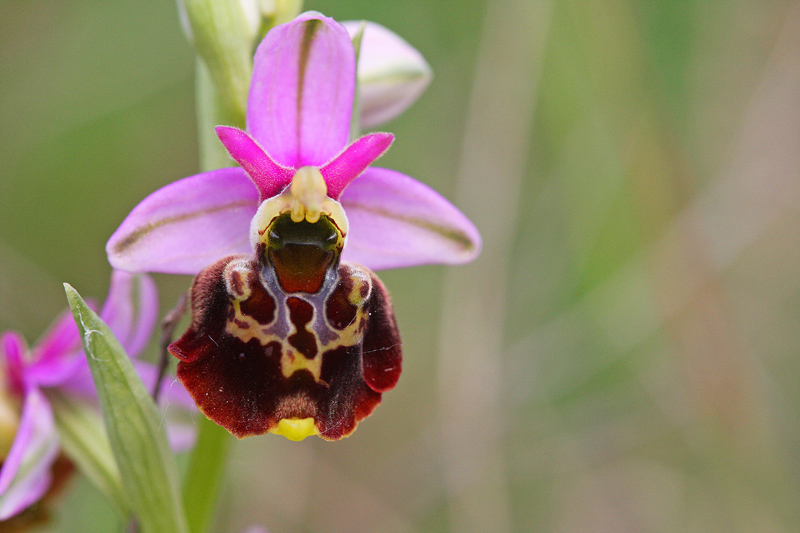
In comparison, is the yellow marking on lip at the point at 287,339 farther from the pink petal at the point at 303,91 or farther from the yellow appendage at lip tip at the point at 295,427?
the pink petal at the point at 303,91

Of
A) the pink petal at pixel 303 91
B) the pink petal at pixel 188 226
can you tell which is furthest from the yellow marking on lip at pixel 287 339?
the pink petal at pixel 303 91

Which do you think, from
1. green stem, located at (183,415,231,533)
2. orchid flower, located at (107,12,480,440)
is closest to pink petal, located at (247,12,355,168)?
orchid flower, located at (107,12,480,440)

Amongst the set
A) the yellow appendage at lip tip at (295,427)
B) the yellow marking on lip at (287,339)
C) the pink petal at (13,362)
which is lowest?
the pink petal at (13,362)

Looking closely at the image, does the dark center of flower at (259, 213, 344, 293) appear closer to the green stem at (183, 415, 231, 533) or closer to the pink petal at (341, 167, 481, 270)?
the pink petal at (341, 167, 481, 270)

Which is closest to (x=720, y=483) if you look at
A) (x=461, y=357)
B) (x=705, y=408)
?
(x=705, y=408)

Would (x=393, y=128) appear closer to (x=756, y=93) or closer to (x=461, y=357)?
(x=461, y=357)

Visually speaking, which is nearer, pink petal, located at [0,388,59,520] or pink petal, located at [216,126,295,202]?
pink petal, located at [216,126,295,202]
